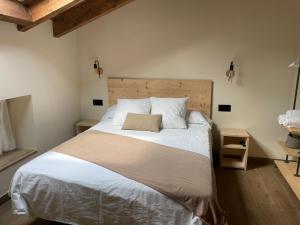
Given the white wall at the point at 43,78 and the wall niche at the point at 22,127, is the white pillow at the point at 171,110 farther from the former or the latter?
the wall niche at the point at 22,127

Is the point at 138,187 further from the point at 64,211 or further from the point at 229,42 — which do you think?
the point at 229,42

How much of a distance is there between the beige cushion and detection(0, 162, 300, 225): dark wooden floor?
101 cm

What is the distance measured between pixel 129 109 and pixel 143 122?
34cm

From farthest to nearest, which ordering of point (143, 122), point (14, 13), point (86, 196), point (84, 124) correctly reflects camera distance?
point (84, 124) → point (143, 122) → point (14, 13) → point (86, 196)

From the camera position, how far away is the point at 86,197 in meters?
1.87

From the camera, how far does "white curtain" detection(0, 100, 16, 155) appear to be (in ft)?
9.38

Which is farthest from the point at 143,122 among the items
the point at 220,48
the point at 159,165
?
the point at 220,48

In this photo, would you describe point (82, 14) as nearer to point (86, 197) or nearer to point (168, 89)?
point (168, 89)

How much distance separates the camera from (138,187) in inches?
70.2

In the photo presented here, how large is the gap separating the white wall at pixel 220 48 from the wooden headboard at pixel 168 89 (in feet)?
0.32

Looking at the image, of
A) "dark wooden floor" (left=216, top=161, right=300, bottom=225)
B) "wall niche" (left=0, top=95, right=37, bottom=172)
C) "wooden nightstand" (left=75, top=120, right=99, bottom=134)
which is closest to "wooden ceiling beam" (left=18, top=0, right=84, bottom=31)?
"wall niche" (left=0, top=95, right=37, bottom=172)

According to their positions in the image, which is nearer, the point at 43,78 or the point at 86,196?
the point at 86,196

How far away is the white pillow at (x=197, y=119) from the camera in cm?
325

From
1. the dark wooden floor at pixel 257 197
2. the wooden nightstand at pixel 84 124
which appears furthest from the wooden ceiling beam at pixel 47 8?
the dark wooden floor at pixel 257 197
